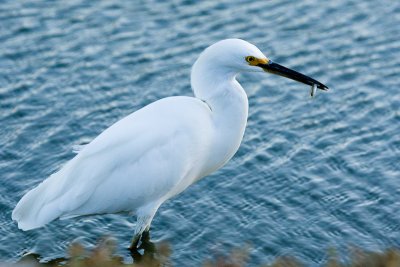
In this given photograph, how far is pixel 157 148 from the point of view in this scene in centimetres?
863

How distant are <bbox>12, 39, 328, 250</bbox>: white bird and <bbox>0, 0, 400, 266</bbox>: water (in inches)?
27.3

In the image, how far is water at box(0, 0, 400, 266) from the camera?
9484 millimetres

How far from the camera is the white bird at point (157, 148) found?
8.62 m

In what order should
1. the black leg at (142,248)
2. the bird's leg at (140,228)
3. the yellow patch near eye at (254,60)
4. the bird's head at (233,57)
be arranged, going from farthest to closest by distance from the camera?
the black leg at (142,248) → the bird's leg at (140,228) → the yellow patch near eye at (254,60) → the bird's head at (233,57)

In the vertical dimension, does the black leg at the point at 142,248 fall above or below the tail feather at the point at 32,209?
below

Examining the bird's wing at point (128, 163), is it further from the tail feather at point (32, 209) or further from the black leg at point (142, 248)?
the black leg at point (142, 248)

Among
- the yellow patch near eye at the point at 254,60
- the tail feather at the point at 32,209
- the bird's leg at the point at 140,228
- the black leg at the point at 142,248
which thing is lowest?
the black leg at the point at 142,248

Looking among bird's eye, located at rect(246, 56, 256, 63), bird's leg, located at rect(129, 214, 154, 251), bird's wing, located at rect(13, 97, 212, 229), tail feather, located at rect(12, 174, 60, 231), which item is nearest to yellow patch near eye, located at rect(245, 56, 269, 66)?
bird's eye, located at rect(246, 56, 256, 63)

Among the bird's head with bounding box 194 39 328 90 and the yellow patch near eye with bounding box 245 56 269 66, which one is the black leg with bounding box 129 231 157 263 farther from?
the yellow patch near eye with bounding box 245 56 269 66

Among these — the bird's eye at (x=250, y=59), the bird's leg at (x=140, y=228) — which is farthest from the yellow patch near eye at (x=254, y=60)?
the bird's leg at (x=140, y=228)

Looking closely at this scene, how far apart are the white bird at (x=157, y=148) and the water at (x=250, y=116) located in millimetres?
694

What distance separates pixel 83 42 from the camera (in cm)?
1291

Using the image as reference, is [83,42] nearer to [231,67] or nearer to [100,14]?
[100,14]

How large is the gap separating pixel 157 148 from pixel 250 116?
9.73 feet
